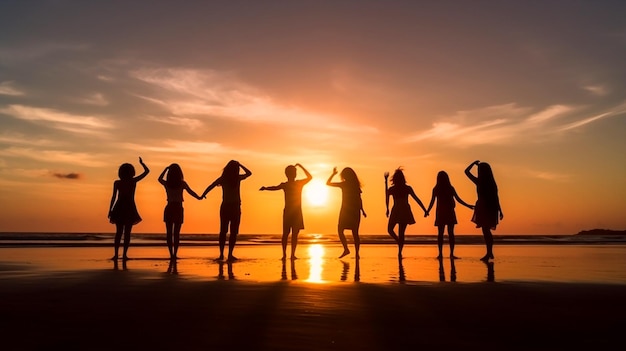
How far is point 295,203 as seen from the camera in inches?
610

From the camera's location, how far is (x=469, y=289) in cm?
758

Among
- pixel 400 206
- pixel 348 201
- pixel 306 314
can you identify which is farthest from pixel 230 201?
pixel 306 314

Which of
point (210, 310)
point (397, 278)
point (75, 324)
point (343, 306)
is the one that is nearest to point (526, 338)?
point (343, 306)

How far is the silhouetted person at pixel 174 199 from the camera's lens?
1438cm

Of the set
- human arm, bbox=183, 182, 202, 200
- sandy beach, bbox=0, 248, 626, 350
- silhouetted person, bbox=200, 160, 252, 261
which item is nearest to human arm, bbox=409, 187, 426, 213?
silhouetted person, bbox=200, 160, 252, 261

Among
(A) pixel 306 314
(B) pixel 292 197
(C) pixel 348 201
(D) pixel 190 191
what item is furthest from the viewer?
(C) pixel 348 201

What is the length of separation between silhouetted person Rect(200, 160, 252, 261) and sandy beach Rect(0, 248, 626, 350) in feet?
20.0

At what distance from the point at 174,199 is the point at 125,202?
1410mm

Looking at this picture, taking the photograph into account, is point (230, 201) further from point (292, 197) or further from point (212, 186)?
point (292, 197)

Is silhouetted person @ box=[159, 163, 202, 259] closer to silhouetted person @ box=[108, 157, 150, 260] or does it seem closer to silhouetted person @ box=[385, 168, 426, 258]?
silhouetted person @ box=[108, 157, 150, 260]

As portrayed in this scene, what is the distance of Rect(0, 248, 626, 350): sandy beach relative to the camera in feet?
13.9

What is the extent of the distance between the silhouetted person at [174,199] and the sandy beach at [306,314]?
19.4 feet

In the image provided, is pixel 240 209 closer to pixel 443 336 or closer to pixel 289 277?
pixel 289 277

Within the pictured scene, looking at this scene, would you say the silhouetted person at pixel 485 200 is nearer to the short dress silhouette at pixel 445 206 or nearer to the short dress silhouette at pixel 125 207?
the short dress silhouette at pixel 445 206
